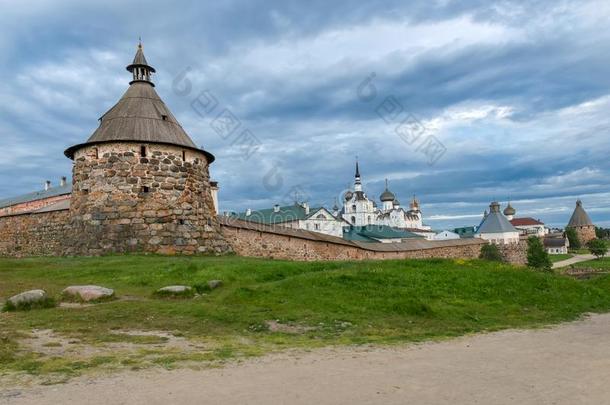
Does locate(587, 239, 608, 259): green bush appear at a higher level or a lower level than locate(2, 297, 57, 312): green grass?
lower

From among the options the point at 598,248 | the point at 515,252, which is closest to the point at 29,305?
the point at 515,252

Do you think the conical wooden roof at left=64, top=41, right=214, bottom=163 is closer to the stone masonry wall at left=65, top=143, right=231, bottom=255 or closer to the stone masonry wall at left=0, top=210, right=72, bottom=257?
the stone masonry wall at left=65, top=143, right=231, bottom=255

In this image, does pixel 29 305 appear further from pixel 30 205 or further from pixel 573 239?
pixel 573 239

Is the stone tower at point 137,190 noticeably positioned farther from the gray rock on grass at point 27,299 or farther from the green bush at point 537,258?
the green bush at point 537,258

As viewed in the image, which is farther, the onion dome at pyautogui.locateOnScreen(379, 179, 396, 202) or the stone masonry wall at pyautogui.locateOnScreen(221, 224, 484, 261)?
the onion dome at pyautogui.locateOnScreen(379, 179, 396, 202)

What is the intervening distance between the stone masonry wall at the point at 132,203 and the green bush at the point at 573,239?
84.4 meters

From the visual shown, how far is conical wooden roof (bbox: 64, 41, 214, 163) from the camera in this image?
66.7 feet

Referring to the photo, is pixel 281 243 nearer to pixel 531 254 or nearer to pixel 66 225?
pixel 66 225

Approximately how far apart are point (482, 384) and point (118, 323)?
6165mm

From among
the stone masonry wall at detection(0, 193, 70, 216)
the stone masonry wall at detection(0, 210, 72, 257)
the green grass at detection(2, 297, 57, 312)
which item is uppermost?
the stone masonry wall at detection(0, 193, 70, 216)

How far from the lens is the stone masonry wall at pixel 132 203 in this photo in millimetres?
19641

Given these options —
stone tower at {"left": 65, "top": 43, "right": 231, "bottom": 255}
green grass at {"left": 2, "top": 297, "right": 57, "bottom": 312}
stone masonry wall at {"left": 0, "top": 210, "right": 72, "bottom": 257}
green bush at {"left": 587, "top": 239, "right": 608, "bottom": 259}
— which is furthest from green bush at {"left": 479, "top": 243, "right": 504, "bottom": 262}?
green grass at {"left": 2, "top": 297, "right": 57, "bottom": 312}

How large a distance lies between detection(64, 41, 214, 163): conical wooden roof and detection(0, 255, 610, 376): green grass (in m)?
6.51

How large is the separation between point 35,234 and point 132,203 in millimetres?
6472
